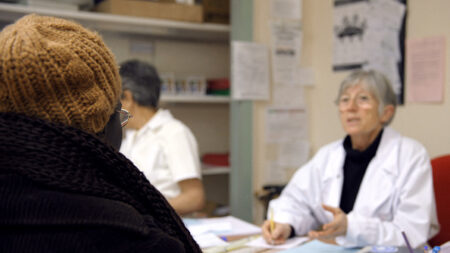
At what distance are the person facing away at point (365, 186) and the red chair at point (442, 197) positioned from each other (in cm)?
8

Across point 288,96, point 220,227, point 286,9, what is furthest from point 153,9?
point 220,227

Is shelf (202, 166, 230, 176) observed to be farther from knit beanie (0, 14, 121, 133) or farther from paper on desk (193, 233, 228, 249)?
knit beanie (0, 14, 121, 133)

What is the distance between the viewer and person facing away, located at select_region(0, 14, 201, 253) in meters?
0.59

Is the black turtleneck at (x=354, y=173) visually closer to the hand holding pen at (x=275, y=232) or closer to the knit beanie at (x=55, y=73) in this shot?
the hand holding pen at (x=275, y=232)

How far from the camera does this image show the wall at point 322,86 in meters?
2.35

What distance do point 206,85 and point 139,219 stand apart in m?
2.58

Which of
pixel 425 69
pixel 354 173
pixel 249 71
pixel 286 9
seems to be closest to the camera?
pixel 354 173

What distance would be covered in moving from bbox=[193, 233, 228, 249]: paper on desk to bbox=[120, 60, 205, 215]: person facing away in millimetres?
521

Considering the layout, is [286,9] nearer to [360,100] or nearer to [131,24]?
[131,24]

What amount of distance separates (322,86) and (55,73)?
2.46 metres

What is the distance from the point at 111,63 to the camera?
73 cm

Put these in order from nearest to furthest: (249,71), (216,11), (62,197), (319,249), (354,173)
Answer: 1. (62,197)
2. (319,249)
3. (354,173)
4. (249,71)
5. (216,11)

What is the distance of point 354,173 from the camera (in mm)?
1969

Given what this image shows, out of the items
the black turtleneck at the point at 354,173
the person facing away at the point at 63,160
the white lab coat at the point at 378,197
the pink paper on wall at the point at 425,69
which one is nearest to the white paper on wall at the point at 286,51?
the pink paper on wall at the point at 425,69
